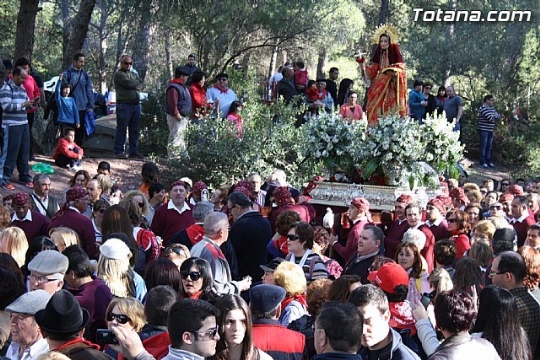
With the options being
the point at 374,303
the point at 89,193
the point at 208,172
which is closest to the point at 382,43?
the point at 208,172

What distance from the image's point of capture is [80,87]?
52.5 ft

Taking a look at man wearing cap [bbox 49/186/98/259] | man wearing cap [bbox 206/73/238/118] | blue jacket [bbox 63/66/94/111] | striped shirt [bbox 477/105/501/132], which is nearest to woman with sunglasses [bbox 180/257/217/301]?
man wearing cap [bbox 49/186/98/259]

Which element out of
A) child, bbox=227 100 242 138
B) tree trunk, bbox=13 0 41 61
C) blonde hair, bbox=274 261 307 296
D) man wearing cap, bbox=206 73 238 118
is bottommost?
blonde hair, bbox=274 261 307 296

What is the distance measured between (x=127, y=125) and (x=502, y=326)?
40.5 ft

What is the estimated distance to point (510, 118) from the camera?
26109mm

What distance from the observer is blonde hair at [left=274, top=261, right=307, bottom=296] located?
6633mm

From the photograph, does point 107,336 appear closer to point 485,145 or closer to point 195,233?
point 195,233

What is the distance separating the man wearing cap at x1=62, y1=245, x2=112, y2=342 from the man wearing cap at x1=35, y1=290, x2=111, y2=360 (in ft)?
4.14

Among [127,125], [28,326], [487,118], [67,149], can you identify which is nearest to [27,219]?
[28,326]

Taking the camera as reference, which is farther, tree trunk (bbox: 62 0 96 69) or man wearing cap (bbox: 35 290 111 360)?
tree trunk (bbox: 62 0 96 69)

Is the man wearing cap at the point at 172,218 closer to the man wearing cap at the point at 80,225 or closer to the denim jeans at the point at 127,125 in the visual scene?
the man wearing cap at the point at 80,225

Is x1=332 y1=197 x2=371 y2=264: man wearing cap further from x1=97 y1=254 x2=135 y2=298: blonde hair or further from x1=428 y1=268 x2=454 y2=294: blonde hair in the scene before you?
x1=97 y1=254 x2=135 y2=298: blonde hair

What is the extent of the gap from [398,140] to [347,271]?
4996 millimetres

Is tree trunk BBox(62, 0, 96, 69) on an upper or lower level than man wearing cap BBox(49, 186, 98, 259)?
upper
